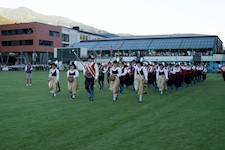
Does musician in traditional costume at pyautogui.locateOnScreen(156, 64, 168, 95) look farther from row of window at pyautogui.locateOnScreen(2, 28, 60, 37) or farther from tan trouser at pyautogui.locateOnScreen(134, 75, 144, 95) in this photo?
row of window at pyautogui.locateOnScreen(2, 28, 60, 37)

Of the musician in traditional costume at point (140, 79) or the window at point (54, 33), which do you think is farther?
the window at point (54, 33)

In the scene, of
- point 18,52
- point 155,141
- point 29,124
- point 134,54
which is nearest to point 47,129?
point 29,124

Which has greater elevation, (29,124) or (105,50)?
(105,50)

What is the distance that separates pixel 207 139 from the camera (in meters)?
7.24

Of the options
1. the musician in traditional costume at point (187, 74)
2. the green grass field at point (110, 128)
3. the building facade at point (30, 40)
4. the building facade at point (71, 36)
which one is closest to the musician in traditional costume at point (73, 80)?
the green grass field at point (110, 128)

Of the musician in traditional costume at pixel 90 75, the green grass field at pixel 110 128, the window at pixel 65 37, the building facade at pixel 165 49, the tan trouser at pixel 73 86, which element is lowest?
the green grass field at pixel 110 128

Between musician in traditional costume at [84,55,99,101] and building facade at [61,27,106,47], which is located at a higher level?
building facade at [61,27,106,47]

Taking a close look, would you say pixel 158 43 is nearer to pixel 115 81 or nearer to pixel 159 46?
pixel 159 46

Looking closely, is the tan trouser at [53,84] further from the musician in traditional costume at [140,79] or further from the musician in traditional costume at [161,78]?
the musician in traditional costume at [161,78]

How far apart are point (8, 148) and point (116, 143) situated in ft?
7.69

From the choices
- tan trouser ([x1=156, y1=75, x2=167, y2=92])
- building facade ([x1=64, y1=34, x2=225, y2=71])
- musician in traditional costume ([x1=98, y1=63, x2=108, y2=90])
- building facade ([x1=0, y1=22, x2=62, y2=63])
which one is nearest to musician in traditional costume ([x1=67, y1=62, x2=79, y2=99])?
tan trouser ([x1=156, y1=75, x2=167, y2=92])

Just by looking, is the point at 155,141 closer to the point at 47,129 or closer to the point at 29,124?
the point at 47,129

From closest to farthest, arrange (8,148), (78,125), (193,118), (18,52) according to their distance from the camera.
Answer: (8,148) → (78,125) → (193,118) → (18,52)

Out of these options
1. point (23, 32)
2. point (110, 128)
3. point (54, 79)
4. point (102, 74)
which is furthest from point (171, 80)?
point (23, 32)
